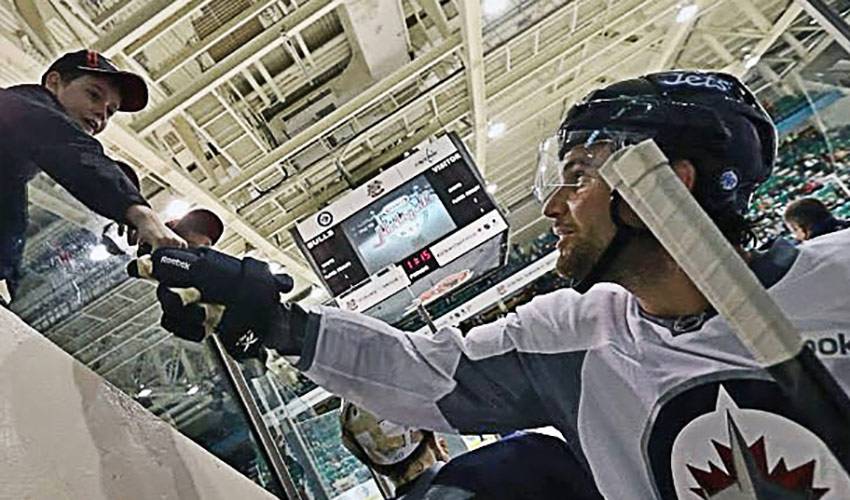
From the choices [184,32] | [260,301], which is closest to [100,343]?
[260,301]

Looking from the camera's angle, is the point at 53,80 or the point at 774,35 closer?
the point at 53,80

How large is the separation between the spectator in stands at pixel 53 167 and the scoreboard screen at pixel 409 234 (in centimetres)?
453

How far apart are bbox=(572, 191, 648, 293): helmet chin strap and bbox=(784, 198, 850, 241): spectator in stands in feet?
5.32

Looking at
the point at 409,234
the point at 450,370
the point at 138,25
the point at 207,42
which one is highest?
the point at 207,42

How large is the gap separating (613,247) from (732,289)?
0.55 m

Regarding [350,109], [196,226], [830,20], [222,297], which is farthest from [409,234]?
[222,297]

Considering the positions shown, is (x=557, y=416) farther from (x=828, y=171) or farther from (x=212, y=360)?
(x=828, y=171)

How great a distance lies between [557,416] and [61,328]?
A: 741mm

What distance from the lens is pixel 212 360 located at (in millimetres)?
1608

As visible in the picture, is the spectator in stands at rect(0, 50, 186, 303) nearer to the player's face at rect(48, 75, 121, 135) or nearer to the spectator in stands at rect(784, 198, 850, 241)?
the player's face at rect(48, 75, 121, 135)

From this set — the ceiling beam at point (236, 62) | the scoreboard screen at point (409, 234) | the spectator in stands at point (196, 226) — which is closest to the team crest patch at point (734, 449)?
the spectator in stands at point (196, 226)

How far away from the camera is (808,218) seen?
2.85m

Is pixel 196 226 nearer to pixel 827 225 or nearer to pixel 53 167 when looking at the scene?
pixel 53 167

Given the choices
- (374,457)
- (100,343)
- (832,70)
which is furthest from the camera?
(832,70)
